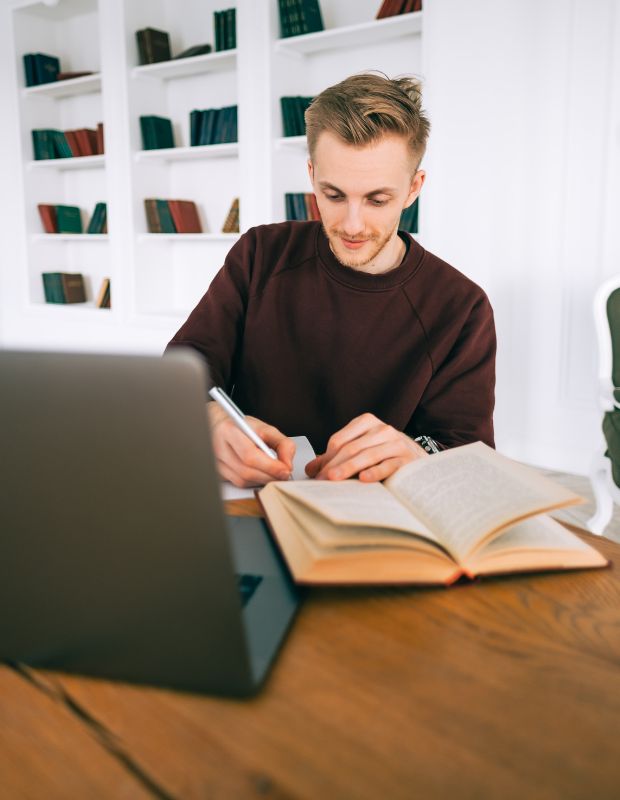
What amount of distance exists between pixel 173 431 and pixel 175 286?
4208 mm

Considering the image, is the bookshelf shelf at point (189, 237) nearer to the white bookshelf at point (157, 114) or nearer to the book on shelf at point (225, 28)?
the white bookshelf at point (157, 114)

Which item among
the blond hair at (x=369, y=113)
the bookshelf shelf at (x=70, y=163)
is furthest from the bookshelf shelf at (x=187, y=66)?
the blond hair at (x=369, y=113)

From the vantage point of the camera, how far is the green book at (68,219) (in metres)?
4.76

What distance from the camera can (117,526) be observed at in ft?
1.60

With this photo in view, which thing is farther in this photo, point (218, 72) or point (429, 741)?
point (218, 72)

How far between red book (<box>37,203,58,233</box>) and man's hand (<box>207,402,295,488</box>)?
165 inches

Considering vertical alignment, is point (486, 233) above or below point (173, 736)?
above

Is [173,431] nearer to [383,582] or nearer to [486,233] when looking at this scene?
[383,582]

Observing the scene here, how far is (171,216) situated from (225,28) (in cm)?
104

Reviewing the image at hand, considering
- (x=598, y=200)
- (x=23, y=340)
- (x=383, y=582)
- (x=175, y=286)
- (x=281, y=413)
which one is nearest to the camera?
(x=383, y=582)

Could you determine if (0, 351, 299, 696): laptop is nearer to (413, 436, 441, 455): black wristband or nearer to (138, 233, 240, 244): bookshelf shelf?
A: (413, 436, 441, 455): black wristband

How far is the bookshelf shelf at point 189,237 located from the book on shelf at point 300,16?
1046 mm

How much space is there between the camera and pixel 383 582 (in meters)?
0.68

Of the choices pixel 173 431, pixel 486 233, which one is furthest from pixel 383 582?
pixel 486 233
